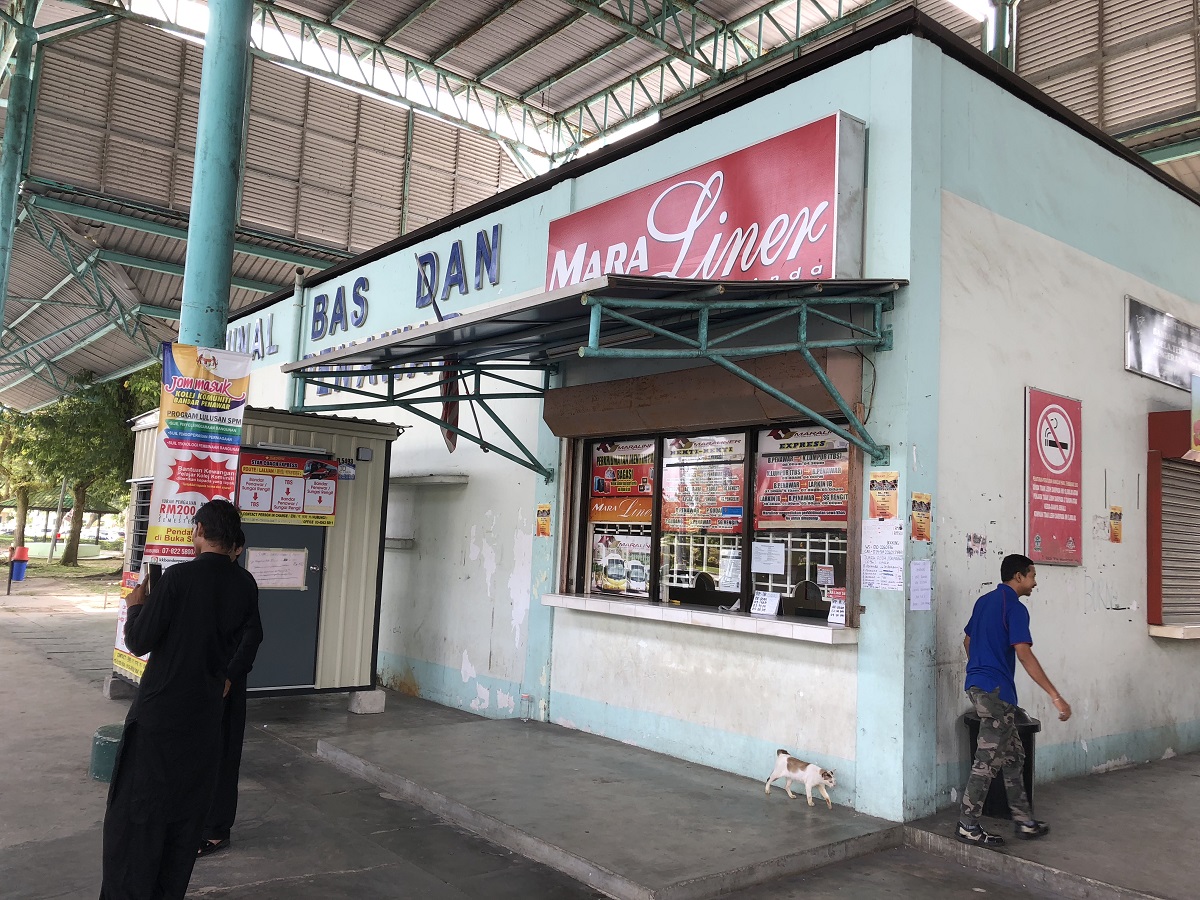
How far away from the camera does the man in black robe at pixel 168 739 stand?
3.99m

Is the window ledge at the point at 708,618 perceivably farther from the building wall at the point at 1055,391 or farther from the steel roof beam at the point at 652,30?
the steel roof beam at the point at 652,30

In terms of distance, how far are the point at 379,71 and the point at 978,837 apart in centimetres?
1797

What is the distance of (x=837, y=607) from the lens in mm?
6422

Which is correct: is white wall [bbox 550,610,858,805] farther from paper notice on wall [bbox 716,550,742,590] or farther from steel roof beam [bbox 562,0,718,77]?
steel roof beam [bbox 562,0,718,77]

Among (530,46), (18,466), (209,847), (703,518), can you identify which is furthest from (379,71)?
(18,466)

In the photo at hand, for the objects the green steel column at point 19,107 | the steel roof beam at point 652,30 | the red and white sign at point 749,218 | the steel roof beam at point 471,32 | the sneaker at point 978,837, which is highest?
the steel roof beam at point 471,32

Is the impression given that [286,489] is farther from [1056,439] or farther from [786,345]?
[1056,439]

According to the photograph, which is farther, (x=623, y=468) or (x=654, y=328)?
(x=623, y=468)

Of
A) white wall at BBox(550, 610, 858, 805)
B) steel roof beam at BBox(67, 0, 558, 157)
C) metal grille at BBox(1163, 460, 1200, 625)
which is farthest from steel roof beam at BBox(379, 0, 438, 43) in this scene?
metal grille at BBox(1163, 460, 1200, 625)

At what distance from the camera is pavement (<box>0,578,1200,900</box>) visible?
4918mm

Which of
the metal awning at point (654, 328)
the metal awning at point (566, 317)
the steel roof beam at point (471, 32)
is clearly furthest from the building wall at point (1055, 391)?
the steel roof beam at point (471, 32)

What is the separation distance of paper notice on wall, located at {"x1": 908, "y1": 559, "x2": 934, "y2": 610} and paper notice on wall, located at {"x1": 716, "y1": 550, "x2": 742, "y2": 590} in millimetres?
1580

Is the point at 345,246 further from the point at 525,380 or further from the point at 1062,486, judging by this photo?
the point at 1062,486

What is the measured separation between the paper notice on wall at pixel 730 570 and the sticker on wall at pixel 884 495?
1.41m
